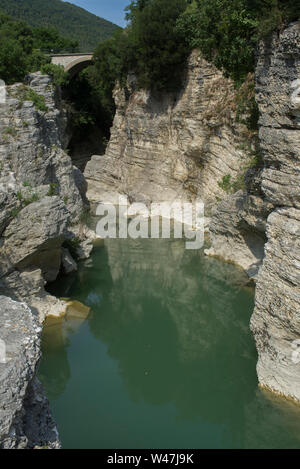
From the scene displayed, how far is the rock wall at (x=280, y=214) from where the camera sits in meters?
7.08

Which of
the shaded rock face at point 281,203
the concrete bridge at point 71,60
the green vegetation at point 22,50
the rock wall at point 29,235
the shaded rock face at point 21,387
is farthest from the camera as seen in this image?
the concrete bridge at point 71,60

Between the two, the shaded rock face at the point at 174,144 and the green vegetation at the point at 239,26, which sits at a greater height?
the green vegetation at the point at 239,26

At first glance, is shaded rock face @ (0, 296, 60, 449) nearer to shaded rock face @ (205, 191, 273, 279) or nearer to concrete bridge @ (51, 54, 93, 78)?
shaded rock face @ (205, 191, 273, 279)

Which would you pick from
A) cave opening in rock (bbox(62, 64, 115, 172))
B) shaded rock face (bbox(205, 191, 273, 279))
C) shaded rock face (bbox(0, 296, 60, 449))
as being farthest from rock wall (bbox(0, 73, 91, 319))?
cave opening in rock (bbox(62, 64, 115, 172))

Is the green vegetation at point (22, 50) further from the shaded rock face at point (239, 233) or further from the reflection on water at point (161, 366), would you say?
the shaded rock face at point (239, 233)

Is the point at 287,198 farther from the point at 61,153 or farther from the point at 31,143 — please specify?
the point at 61,153

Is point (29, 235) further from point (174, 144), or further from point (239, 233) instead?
point (174, 144)

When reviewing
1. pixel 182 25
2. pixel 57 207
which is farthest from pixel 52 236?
pixel 182 25

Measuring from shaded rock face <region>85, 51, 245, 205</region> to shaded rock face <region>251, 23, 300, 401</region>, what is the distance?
7.76 meters

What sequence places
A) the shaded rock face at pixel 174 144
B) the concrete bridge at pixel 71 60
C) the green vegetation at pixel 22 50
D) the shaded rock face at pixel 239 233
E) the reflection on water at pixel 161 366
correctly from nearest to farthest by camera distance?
the reflection on water at pixel 161 366, the shaded rock face at pixel 239 233, the green vegetation at pixel 22 50, the shaded rock face at pixel 174 144, the concrete bridge at pixel 71 60

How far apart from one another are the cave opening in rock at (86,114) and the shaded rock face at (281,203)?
20.3 m

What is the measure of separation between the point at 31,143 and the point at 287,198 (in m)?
8.70

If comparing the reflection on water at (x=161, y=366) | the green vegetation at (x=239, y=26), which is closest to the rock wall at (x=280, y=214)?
the green vegetation at (x=239, y=26)

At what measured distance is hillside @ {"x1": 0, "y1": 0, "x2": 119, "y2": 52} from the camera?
54500 mm
